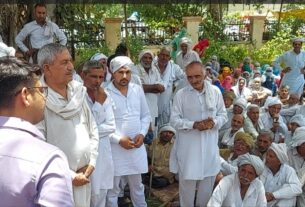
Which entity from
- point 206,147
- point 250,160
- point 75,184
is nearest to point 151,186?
point 206,147

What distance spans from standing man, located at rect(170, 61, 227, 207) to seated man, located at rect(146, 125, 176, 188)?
3.36 ft

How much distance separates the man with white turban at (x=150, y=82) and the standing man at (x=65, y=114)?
2.67 meters

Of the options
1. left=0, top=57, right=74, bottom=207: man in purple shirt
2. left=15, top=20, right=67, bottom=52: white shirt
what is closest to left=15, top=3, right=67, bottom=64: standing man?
left=15, top=20, right=67, bottom=52: white shirt

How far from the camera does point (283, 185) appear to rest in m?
4.14

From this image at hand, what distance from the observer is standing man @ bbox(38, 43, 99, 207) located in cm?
278

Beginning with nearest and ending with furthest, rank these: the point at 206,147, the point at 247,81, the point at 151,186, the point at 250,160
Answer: the point at 250,160
the point at 206,147
the point at 151,186
the point at 247,81

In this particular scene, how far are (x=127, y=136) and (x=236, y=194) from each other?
1.13 m

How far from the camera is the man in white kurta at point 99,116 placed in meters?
3.52

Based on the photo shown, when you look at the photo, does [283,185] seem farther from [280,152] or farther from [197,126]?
[197,126]

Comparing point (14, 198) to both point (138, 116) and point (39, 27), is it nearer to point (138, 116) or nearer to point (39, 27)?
point (138, 116)

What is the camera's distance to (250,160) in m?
3.79

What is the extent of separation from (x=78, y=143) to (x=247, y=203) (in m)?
1.75

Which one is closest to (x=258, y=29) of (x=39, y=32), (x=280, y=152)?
(x=39, y=32)

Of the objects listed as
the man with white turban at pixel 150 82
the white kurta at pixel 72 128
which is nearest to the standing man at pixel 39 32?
the man with white turban at pixel 150 82
